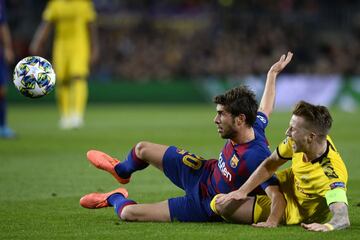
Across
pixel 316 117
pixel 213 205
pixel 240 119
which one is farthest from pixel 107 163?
pixel 316 117

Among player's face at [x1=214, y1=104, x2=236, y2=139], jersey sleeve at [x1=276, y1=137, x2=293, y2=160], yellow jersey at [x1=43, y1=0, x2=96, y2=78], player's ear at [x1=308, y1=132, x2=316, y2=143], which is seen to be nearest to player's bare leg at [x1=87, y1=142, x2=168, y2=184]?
player's face at [x1=214, y1=104, x2=236, y2=139]

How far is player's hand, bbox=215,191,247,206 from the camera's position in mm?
6744

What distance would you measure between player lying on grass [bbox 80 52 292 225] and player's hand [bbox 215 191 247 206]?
0.70ft

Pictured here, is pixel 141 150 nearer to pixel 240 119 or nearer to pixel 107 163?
pixel 107 163

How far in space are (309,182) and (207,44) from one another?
24656 mm

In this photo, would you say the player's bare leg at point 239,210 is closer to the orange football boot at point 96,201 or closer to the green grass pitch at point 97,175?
the green grass pitch at point 97,175

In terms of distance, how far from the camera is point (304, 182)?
6.75 m

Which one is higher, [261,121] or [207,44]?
[261,121]

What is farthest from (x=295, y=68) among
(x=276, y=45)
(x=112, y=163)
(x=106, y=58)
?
(x=112, y=163)

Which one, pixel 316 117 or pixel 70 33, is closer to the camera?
pixel 316 117

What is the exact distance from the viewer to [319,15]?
3142 centimetres

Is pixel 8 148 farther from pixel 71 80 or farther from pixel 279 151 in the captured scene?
pixel 279 151

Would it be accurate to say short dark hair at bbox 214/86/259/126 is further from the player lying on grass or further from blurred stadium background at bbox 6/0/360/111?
blurred stadium background at bbox 6/0/360/111

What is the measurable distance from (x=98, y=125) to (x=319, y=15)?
13958mm
